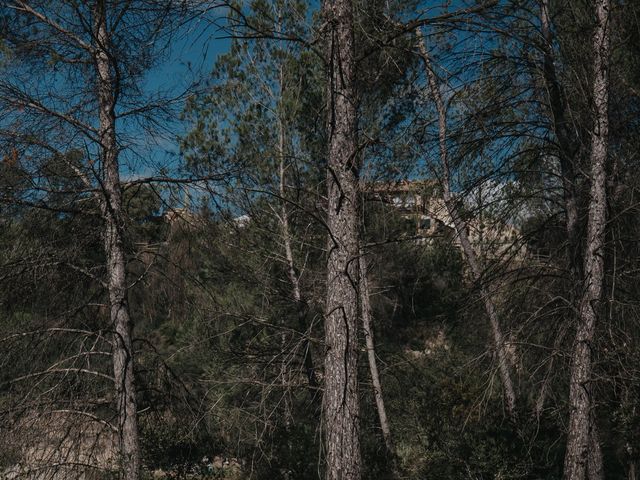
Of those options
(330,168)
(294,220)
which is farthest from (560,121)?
(294,220)

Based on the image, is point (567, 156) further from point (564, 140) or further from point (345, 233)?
point (345, 233)

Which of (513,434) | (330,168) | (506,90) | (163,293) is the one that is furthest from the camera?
(513,434)

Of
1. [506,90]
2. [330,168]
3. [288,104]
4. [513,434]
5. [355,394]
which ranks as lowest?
[513,434]

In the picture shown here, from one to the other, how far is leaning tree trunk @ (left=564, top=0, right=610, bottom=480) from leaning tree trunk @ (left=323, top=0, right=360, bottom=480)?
95.7 inches

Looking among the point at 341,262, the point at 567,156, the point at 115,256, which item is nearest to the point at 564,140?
the point at 567,156

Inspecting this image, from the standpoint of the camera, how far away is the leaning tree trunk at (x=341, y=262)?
5703 millimetres

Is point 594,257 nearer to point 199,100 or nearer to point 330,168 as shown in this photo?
point 330,168

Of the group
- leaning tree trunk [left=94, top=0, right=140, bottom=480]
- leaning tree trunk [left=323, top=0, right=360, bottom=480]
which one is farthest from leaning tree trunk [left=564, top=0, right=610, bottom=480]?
leaning tree trunk [left=94, top=0, right=140, bottom=480]

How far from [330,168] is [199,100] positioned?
4.17m

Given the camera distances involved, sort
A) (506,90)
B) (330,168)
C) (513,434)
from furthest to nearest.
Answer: (513,434) < (506,90) < (330,168)

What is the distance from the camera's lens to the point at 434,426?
12039mm

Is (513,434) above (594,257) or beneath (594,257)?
beneath

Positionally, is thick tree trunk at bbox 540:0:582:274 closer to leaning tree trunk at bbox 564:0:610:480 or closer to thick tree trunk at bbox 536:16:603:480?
thick tree trunk at bbox 536:16:603:480

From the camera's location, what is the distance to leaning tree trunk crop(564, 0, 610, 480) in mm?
6914
